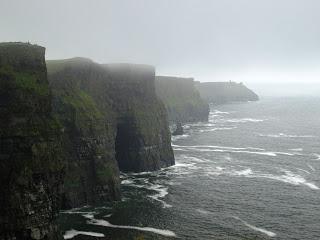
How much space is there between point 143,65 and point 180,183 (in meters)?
42.1

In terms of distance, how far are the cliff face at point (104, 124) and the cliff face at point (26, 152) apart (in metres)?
20.3

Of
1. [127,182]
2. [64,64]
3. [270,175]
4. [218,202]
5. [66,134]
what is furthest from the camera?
[270,175]

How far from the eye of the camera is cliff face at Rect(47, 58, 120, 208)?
91.9m

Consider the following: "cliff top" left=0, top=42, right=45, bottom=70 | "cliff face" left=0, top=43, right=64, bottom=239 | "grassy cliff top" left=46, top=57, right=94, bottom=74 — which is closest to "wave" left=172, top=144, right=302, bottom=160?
"grassy cliff top" left=46, top=57, right=94, bottom=74

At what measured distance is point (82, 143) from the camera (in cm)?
9456

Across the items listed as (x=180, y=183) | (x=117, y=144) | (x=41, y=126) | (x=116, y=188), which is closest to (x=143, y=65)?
(x=117, y=144)

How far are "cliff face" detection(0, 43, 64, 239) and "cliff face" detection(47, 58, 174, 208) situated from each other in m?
20.3

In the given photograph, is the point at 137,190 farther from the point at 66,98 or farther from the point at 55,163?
the point at 55,163

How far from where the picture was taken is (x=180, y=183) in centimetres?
10912

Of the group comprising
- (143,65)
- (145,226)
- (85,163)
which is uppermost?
(143,65)

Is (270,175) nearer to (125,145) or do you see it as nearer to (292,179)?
(292,179)

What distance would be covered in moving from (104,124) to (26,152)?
37.7 metres

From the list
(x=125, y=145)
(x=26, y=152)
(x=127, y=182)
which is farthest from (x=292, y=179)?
(x=26, y=152)

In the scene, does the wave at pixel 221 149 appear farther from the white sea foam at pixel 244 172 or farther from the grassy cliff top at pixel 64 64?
the grassy cliff top at pixel 64 64
